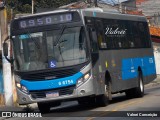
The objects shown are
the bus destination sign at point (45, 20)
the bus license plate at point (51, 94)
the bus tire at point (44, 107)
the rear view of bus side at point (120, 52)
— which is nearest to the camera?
the bus license plate at point (51, 94)

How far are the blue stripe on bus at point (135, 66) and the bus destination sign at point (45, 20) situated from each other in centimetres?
482

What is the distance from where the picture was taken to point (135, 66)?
75.2ft

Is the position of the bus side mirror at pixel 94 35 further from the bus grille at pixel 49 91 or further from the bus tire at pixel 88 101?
the bus tire at pixel 88 101

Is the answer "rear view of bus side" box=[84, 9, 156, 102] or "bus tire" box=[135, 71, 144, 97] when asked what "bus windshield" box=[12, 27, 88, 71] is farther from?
"bus tire" box=[135, 71, 144, 97]

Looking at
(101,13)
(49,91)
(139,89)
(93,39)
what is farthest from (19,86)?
(139,89)

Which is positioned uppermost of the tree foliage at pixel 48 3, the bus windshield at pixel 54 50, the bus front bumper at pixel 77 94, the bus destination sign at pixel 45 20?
the tree foliage at pixel 48 3

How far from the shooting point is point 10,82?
23.8 meters

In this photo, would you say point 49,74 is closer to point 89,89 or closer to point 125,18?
point 89,89

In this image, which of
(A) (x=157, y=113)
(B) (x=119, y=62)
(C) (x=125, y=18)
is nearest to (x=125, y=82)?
(B) (x=119, y=62)

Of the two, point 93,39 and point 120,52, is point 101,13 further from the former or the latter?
point 93,39

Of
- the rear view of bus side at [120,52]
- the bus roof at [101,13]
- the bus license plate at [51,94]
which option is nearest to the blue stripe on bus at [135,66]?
the rear view of bus side at [120,52]

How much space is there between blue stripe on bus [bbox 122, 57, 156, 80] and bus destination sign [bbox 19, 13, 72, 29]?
482 centimetres

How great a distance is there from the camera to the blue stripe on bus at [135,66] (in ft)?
70.6

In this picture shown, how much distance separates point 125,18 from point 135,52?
1623 millimetres
